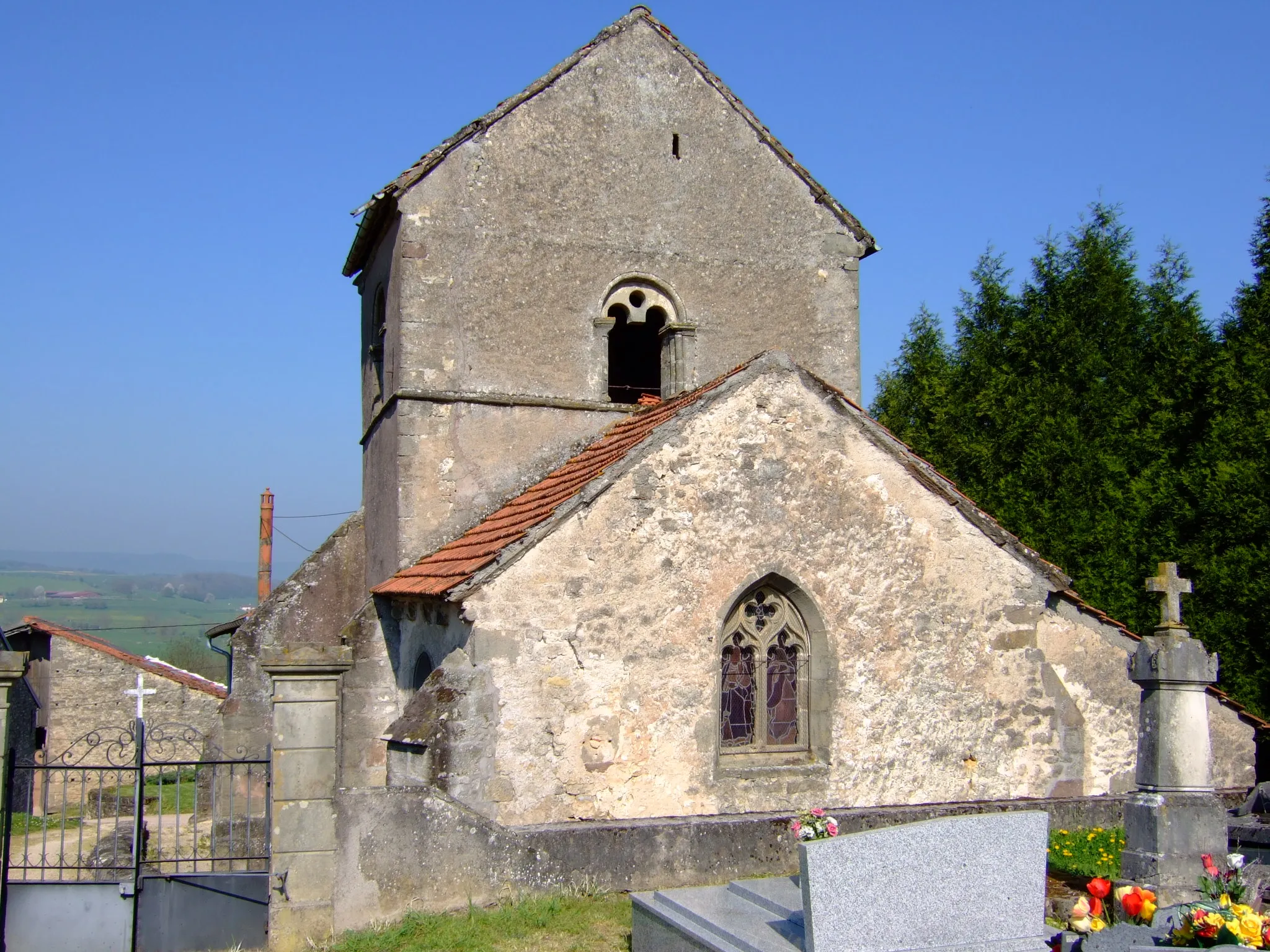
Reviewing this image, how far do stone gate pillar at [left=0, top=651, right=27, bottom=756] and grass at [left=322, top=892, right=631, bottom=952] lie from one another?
2.88 meters

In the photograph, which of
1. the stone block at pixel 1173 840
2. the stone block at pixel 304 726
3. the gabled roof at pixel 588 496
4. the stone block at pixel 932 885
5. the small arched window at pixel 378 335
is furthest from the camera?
the small arched window at pixel 378 335

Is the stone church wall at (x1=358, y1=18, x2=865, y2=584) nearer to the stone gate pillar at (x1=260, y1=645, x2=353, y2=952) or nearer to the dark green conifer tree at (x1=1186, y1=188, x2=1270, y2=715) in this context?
the stone gate pillar at (x1=260, y1=645, x2=353, y2=952)

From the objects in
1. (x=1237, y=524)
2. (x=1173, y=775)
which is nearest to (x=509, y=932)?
(x=1173, y=775)

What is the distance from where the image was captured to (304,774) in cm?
883

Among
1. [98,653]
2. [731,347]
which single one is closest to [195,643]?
[98,653]

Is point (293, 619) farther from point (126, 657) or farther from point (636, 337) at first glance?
point (126, 657)

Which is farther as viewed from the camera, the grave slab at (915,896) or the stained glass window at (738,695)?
the stained glass window at (738,695)

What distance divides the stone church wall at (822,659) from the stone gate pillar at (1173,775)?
246 cm

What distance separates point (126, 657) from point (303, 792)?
20.9m

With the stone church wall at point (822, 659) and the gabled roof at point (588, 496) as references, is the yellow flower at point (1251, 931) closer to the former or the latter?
the stone church wall at point (822, 659)

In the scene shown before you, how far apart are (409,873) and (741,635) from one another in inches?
153

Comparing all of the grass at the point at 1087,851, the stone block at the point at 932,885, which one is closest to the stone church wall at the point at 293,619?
the grass at the point at 1087,851

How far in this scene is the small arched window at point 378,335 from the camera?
14.8m

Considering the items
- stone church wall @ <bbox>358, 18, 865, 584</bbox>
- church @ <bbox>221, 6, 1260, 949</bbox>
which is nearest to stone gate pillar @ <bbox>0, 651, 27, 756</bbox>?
church @ <bbox>221, 6, 1260, 949</bbox>
